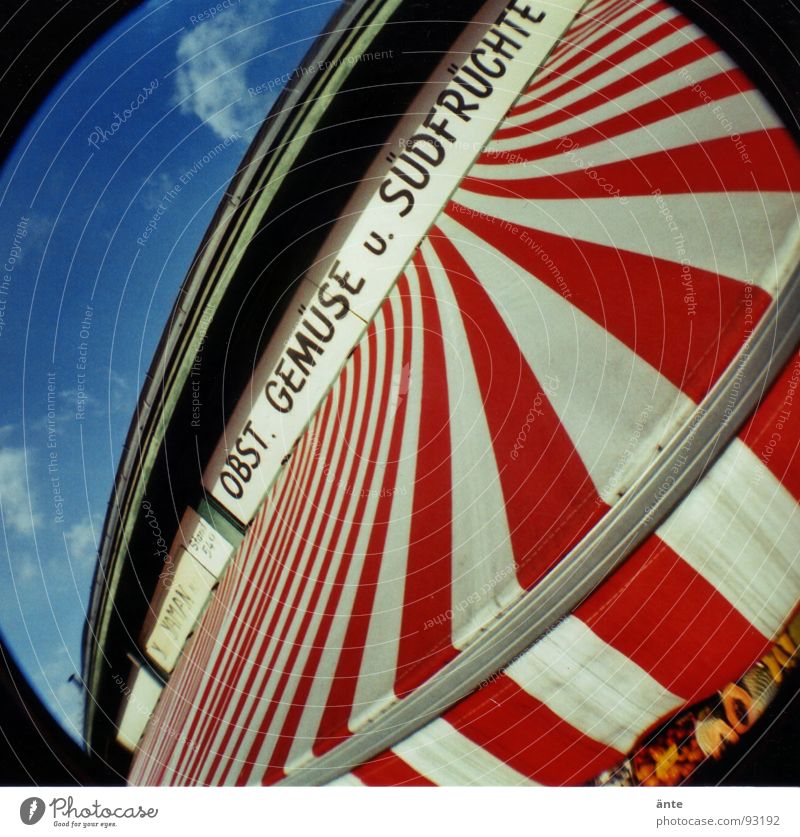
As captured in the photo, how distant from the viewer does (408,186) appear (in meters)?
0.66

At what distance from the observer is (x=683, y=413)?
64cm

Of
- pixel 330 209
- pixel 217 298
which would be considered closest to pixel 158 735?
pixel 217 298

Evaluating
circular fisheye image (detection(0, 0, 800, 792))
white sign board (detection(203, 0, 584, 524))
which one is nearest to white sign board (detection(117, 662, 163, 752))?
circular fisheye image (detection(0, 0, 800, 792))

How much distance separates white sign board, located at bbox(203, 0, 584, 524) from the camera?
0.66 meters

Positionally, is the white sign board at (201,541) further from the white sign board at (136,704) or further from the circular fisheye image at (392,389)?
the white sign board at (136,704)

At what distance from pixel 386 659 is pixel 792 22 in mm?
832

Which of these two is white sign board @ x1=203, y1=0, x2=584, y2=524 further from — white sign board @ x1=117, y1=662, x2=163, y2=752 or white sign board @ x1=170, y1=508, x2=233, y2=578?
white sign board @ x1=117, y1=662, x2=163, y2=752

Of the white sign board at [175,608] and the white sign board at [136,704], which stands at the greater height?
the white sign board at [175,608]

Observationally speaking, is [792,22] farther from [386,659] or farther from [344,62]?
[386,659]
